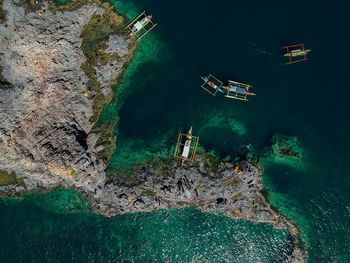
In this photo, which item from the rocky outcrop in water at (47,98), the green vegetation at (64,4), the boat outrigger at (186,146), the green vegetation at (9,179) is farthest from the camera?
the green vegetation at (9,179)

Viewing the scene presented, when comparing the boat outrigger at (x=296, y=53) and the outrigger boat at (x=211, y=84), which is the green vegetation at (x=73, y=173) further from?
the boat outrigger at (x=296, y=53)

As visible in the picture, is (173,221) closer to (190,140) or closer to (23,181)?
(190,140)

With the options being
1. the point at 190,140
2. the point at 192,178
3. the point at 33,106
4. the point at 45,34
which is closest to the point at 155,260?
the point at 192,178

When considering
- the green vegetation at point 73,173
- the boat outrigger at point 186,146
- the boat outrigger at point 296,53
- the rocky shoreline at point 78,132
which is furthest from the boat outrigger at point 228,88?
the green vegetation at point 73,173

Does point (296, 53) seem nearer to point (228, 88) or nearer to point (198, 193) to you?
point (228, 88)

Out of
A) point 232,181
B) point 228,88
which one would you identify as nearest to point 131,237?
point 232,181

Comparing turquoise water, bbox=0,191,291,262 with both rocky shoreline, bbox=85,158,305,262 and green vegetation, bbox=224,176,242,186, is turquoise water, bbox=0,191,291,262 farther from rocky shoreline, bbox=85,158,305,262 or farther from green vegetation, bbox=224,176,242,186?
green vegetation, bbox=224,176,242,186

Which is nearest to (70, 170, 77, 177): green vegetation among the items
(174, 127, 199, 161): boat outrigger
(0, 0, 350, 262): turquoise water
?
(0, 0, 350, 262): turquoise water
